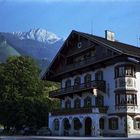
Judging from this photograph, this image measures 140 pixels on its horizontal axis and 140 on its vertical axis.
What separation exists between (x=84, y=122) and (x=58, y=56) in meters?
13.2

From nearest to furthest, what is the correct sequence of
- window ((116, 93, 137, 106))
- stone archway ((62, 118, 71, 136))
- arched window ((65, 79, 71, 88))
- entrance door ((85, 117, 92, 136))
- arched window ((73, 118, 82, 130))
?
window ((116, 93, 137, 106)) < entrance door ((85, 117, 92, 136)) < arched window ((73, 118, 82, 130)) < stone archway ((62, 118, 71, 136)) < arched window ((65, 79, 71, 88))

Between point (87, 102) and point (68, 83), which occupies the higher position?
point (68, 83)

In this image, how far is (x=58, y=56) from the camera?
5941cm

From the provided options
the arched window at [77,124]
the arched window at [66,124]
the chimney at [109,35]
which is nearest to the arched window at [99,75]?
the arched window at [77,124]

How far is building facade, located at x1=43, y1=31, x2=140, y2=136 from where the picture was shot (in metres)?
46.8

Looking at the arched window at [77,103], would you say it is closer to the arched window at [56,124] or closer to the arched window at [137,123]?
the arched window at [56,124]

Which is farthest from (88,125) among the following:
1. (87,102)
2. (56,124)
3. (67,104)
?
(56,124)

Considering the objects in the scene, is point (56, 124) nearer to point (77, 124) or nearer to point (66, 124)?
point (66, 124)

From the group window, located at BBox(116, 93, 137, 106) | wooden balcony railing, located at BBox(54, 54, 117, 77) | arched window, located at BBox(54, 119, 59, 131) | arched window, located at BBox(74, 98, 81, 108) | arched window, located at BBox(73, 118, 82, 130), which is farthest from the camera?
arched window, located at BBox(54, 119, 59, 131)

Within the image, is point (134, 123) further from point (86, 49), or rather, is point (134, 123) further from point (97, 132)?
point (86, 49)

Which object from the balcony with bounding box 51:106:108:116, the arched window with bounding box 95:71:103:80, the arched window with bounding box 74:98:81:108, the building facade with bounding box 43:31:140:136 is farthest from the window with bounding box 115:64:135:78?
the arched window with bounding box 74:98:81:108

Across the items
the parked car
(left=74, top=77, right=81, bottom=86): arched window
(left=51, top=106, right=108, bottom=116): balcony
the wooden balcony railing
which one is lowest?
the parked car

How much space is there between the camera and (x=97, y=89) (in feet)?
163

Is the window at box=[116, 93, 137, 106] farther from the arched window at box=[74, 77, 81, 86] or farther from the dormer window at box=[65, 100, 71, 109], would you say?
the dormer window at box=[65, 100, 71, 109]
